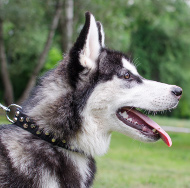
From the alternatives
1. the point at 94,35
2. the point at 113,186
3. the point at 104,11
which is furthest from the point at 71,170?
the point at 104,11

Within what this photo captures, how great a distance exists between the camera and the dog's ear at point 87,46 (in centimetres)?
287

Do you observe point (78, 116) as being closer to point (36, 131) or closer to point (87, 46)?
point (36, 131)

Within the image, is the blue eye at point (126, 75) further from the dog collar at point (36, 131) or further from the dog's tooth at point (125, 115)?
the dog collar at point (36, 131)

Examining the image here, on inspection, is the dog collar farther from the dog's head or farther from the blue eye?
the blue eye

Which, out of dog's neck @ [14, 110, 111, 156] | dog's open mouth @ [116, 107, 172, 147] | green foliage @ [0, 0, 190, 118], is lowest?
green foliage @ [0, 0, 190, 118]

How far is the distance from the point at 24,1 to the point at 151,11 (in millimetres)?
7688

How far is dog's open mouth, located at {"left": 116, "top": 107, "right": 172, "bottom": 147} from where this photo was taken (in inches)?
122

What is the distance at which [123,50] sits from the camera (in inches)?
192

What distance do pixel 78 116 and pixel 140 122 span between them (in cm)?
66

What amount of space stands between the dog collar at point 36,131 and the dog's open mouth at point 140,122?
544 millimetres

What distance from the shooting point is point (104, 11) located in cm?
1639

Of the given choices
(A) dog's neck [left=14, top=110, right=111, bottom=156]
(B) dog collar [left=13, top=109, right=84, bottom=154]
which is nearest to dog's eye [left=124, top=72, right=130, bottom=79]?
(A) dog's neck [left=14, top=110, right=111, bottom=156]

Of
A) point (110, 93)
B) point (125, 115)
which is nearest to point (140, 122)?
point (125, 115)

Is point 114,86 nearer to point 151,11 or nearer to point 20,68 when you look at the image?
point 151,11
